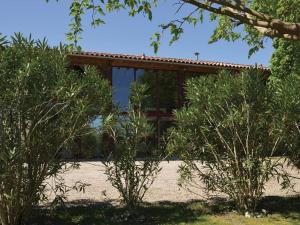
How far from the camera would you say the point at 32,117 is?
7.38m

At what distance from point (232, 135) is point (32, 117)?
3573 millimetres

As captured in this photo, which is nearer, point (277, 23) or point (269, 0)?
point (277, 23)

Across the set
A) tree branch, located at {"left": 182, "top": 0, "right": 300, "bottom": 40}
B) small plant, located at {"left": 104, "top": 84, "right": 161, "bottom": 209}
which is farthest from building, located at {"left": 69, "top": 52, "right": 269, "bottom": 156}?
tree branch, located at {"left": 182, "top": 0, "right": 300, "bottom": 40}

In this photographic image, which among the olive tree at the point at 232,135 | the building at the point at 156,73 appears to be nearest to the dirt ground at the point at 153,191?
the olive tree at the point at 232,135

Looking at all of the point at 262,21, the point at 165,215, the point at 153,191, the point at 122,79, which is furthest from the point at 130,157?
the point at 122,79

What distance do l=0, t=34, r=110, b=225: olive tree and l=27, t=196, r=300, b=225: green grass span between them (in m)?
0.85

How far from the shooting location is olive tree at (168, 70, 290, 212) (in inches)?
345

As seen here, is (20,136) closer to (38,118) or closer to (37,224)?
(38,118)

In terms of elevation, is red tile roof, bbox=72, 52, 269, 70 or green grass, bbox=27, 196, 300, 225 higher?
red tile roof, bbox=72, 52, 269, 70

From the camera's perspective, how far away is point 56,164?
7953 millimetres

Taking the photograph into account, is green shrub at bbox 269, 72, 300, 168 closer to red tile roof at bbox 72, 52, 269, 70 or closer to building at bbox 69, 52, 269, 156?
red tile roof at bbox 72, 52, 269, 70

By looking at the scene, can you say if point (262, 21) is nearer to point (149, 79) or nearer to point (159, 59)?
point (159, 59)

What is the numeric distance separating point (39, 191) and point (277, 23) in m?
4.45

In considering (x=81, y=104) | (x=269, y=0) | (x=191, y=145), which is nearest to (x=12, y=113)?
(x=81, y=104)
